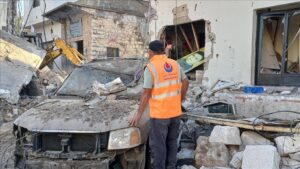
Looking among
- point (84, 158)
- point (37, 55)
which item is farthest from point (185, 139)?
point (37, 55)

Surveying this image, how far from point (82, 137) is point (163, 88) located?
45.2 inches

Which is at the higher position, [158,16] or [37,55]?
[158,16]

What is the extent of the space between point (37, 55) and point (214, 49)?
709cm

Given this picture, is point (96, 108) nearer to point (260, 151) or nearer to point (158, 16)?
point (260, 151)

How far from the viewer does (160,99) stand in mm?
4020

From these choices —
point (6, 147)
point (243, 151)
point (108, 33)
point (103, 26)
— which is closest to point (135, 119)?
point (243, 151)

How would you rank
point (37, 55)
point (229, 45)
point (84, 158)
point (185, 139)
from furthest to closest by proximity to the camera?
point (37, 55) < point (229, 45) < point (185, 139) < point (84, 158)

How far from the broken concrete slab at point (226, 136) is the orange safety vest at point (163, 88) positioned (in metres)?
0.90

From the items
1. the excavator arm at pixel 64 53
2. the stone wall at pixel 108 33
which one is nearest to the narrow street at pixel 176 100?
the excavator arm at pixel 64 53

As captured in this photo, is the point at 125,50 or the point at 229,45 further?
the point at 125,50

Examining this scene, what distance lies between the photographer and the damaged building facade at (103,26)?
16.0m

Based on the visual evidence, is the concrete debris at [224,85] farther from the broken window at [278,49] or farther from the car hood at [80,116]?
the car hood at [80,116]

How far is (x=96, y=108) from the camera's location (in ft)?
14.6

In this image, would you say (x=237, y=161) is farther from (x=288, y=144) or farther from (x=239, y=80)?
(x=239, y=80)
